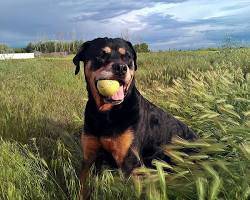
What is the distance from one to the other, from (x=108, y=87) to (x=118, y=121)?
334mm

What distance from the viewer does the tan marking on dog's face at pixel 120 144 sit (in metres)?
4.31

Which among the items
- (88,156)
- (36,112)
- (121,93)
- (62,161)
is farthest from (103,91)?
(36,112)

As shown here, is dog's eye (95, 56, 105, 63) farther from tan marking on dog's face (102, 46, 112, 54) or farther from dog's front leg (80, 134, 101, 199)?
Result: dog's front leg (80, 134, 101, 199)

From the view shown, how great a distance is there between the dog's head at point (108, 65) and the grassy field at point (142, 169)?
0.68 metres

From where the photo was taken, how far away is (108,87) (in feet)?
14.4

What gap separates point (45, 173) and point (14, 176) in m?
0.28

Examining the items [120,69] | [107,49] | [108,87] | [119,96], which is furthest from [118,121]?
A: [107,49]

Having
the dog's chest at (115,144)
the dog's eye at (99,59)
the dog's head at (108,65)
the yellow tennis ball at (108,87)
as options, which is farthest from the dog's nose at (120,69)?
the dog's chest at (115,144)

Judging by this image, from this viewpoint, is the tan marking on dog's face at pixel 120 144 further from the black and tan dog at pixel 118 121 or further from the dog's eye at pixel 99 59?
Answer: the dog's eye at pixel 99 59

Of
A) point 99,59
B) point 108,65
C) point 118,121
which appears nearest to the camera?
point 118,121

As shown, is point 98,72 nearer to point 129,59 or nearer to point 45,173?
point 129,59

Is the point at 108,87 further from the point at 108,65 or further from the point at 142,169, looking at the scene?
the point at 142,169

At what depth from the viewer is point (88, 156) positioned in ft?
Answer: 14.9

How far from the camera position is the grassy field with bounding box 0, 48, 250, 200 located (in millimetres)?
2795
